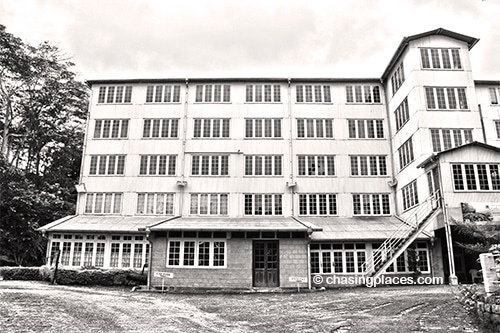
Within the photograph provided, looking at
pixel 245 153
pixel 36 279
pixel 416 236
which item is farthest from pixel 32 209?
pixel 416 236

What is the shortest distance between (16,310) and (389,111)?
2551 centimetres

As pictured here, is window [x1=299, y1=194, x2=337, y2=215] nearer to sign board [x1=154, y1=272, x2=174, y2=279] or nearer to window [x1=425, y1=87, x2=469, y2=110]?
window [x1=425, y1=87, x2=469, y2=110]

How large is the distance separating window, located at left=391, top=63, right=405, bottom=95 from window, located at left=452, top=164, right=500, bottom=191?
765cm

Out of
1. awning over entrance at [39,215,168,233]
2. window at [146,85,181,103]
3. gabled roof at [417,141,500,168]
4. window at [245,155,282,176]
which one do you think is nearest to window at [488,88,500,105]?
gabled roof at [417,141,500,168]

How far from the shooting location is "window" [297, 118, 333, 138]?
100 ft

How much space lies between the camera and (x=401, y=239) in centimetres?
2445

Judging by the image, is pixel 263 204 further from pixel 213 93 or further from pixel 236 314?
pixel 236 314

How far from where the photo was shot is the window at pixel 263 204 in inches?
1142

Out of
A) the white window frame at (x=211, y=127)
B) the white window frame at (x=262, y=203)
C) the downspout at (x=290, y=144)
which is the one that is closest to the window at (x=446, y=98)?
the downspout at (x=290, y=144)

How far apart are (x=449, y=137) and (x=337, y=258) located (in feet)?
31.1

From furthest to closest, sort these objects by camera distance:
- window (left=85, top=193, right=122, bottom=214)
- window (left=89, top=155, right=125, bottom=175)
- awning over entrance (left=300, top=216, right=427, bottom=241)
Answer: window (left=89, top=155, right=125, bottom=175) → window (left=85, top=193, right=122, bottom=214) → awning over entrance (left=300, top=216, right=427, bottom=241)

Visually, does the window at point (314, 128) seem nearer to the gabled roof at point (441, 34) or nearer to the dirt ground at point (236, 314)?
the gabled roof at point (441, 34)

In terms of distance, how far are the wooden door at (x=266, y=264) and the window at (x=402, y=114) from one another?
11789 millimetres

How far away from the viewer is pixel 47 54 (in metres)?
36.9
